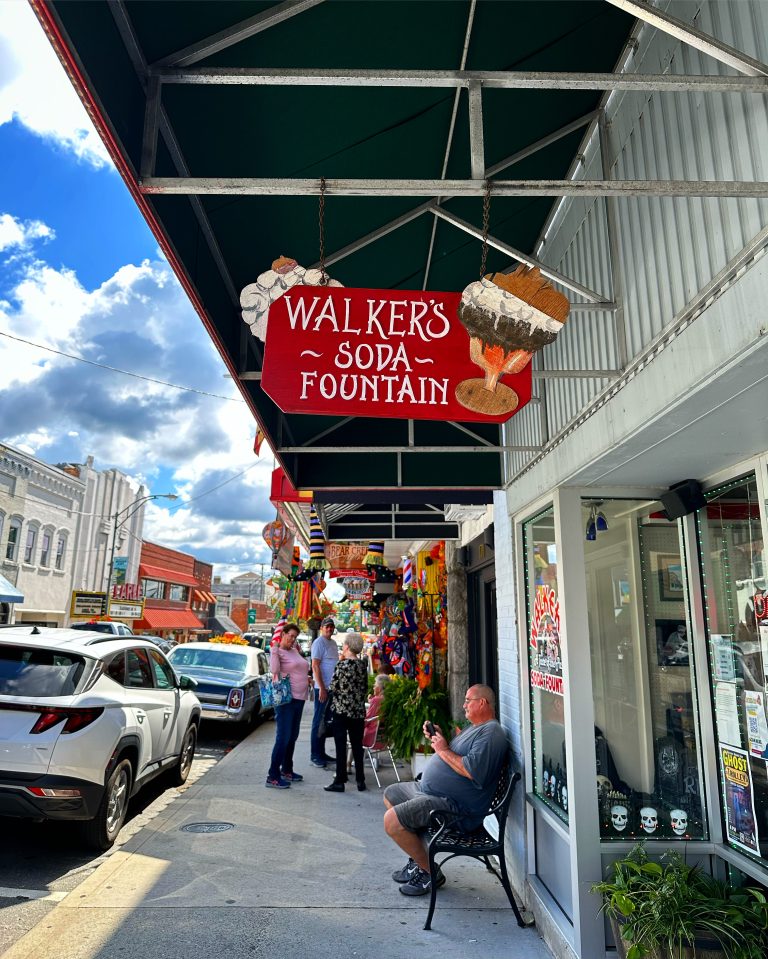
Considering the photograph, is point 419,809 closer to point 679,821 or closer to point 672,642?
point 679,821

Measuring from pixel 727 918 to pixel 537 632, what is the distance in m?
2.10

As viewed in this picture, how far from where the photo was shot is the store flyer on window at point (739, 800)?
360 centimetres

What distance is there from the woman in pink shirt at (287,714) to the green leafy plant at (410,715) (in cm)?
115

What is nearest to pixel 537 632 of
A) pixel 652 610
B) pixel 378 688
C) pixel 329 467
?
pixel 652 610

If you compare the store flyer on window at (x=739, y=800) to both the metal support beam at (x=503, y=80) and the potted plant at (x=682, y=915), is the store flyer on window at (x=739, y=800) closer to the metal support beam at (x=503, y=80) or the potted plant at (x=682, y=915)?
the potted plant at (x=682, y=915)

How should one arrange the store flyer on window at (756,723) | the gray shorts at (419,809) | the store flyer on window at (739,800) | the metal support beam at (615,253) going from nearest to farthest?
the metal support beam at (615,253)
the store flyer on window at (756,723)
the store flyer on window at (739,800)
the gray shorts at (419,809)

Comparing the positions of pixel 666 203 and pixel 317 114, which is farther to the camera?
pixel 317 114

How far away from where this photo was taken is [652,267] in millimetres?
3094

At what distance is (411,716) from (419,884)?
11.3ft

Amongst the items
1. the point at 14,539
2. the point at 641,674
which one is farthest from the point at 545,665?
the point at 14,539

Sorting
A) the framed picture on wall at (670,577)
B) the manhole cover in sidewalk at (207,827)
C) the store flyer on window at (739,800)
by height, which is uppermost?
the framed picture on wall at (670,577)

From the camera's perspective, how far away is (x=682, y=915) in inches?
125

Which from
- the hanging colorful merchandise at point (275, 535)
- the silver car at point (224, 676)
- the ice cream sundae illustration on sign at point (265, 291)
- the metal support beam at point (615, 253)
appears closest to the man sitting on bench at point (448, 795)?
the metal support beam at point (615, 253)

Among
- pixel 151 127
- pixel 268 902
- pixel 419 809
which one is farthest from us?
pixel 419 809
